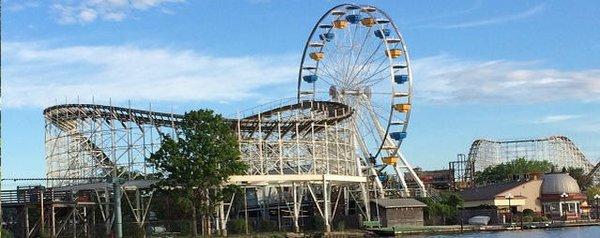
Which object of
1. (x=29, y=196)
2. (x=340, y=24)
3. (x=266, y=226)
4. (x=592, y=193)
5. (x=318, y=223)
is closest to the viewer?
(x=29, y=196)

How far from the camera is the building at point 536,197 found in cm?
13425

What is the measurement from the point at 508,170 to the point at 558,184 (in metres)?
43.2

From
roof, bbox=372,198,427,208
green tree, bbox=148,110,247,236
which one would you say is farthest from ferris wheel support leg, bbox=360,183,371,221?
green tree, bbox=148,110,247,236

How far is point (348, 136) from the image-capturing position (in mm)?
103250

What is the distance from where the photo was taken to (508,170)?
185250mm

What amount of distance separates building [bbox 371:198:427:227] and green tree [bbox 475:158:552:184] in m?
74.7

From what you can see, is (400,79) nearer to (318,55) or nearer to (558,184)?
(318,55)

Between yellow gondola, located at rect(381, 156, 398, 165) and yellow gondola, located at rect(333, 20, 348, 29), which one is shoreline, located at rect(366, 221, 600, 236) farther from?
yellow gondola, located at rect(333, 20, 348, 29)

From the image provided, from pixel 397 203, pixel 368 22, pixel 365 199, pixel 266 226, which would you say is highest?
pixel 368 22

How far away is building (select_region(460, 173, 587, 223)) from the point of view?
134m

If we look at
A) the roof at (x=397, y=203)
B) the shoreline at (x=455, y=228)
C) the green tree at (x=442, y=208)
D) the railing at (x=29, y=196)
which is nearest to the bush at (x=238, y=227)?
the shoreline at (x=455, y=228)

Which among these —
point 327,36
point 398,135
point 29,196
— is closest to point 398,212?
point 398,135

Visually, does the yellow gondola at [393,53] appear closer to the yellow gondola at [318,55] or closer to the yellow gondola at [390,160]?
the yellow gondola at [318,55]

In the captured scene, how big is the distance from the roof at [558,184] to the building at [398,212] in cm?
4206
